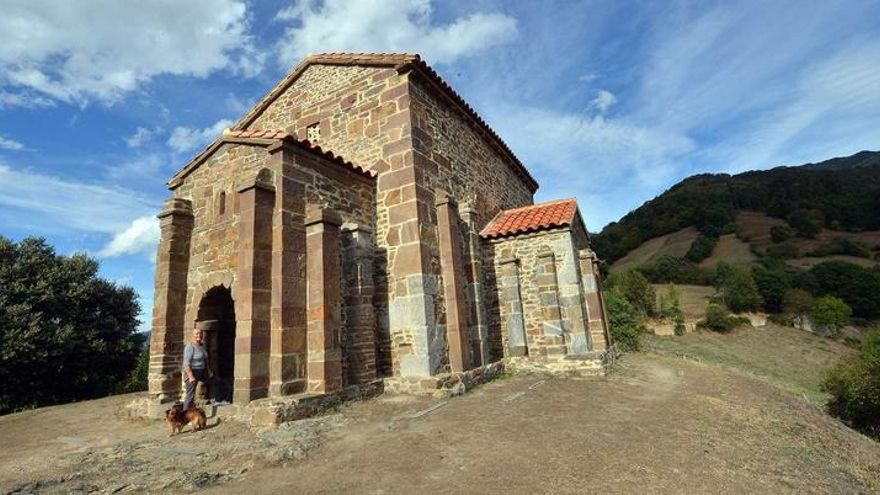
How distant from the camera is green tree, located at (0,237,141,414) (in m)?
14.4

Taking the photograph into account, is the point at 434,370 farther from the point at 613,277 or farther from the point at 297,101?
the point at 613,277

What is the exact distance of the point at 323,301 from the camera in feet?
24.7

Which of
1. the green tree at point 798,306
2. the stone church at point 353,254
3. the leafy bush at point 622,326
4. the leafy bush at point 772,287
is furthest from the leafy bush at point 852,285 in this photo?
the stone church at point 353,254

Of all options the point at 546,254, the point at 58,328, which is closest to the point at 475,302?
the point at 546,254

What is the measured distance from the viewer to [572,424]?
20.6 feet

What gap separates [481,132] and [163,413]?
1144 cm

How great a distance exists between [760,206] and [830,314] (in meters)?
42.8

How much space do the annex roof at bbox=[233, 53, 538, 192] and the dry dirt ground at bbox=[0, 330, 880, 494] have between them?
7.81 metres

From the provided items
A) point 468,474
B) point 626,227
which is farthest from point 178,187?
A: point 626,227

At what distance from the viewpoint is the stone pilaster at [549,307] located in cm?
1122

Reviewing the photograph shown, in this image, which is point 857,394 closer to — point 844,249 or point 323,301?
point 323,301

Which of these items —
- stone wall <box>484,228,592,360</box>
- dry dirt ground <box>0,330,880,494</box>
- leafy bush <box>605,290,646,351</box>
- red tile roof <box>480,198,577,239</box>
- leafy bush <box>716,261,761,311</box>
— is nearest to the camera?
dry dirt ground <box>0,330,880,494</box>

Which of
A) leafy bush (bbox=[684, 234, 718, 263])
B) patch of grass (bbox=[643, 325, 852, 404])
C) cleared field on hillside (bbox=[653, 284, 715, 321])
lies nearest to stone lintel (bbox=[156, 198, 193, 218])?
patch of grass (bbox=[643, 325, 852, 404])

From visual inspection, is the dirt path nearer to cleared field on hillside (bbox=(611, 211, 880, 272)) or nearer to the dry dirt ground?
the dry dirt ground
